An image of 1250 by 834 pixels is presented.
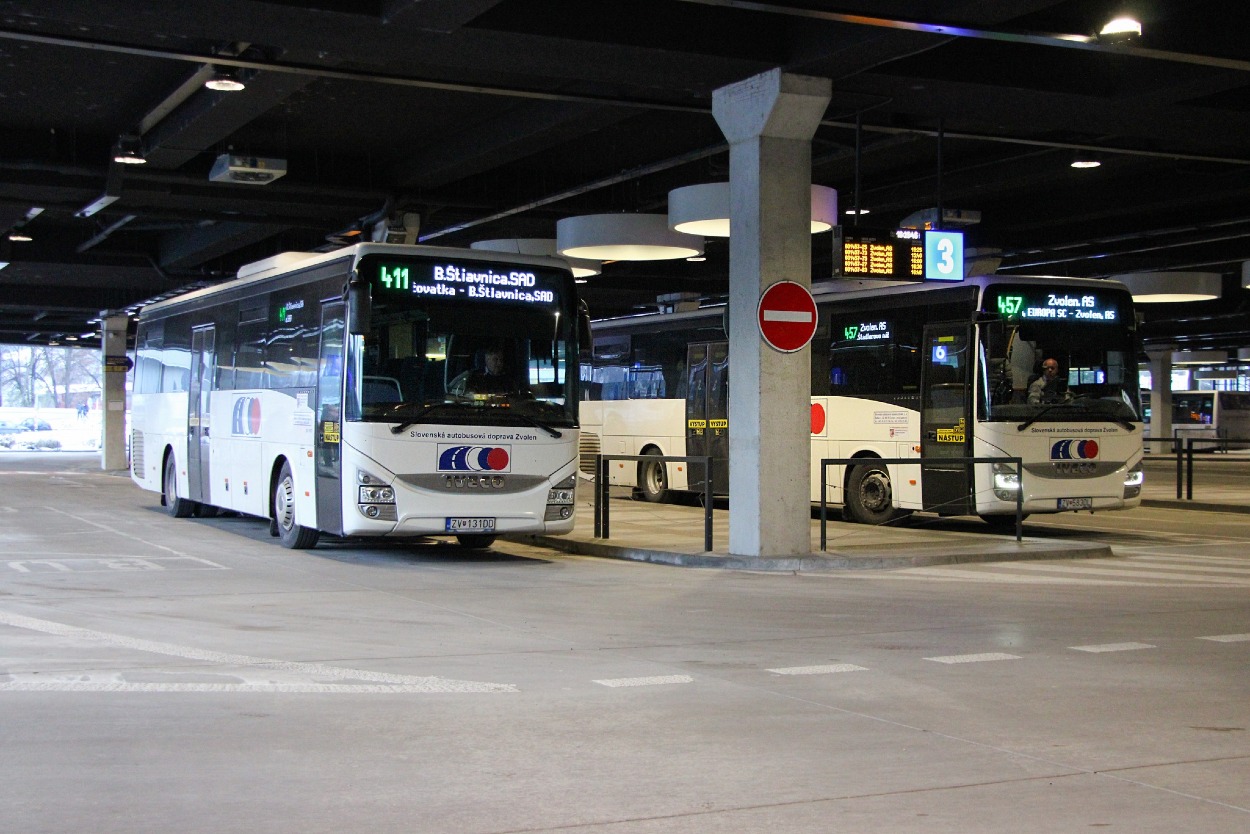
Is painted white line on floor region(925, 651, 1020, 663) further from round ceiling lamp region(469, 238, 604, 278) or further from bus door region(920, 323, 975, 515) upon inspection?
round ceiling lamp region(469, 238, 604, 278)

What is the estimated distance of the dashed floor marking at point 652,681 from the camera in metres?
8.27

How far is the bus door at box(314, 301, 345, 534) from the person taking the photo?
15055 mm

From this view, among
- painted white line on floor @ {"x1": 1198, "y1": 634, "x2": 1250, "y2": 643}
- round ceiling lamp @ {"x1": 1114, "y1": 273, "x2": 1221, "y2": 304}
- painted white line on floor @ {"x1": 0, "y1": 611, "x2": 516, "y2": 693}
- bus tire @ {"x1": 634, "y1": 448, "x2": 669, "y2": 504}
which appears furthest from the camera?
round ceiling lamp @ {"x1": 1114, "y1": 273, "x2": 1221, "y2": 304}

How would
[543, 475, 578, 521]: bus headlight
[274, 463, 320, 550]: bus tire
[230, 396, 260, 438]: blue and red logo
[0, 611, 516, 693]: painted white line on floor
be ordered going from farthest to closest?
[230, 396, 260, 438]: blue and red logo → [274, 463, 320, 550]: bus tire → [543, 475, 578, 521]: bus headlight → [0, 611, 516, 693]: painted white line on floor

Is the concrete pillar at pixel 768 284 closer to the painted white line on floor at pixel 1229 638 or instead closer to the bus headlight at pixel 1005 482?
the bus headlight at pixel 1005 482

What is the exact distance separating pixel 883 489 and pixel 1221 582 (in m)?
7.41

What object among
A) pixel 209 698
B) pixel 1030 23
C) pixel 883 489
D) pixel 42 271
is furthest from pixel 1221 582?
pixel 42 271

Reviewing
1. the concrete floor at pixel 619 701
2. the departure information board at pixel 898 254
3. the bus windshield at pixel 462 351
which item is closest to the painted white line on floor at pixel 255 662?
the concrete floor at pixel 619 701

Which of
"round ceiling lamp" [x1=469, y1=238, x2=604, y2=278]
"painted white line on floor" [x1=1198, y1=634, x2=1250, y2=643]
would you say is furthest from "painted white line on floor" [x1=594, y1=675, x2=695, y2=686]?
"round ceiling lamp" [x1=469, y1=238, x2=604, y2=278]

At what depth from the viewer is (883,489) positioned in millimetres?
21016

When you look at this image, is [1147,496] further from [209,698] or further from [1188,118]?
[209,698]

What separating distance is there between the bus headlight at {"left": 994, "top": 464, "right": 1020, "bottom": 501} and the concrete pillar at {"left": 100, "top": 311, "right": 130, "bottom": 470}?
33.1 metres

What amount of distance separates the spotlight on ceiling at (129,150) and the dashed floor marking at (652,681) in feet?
49.1

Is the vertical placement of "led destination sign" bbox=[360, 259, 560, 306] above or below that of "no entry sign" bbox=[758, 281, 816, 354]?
above
